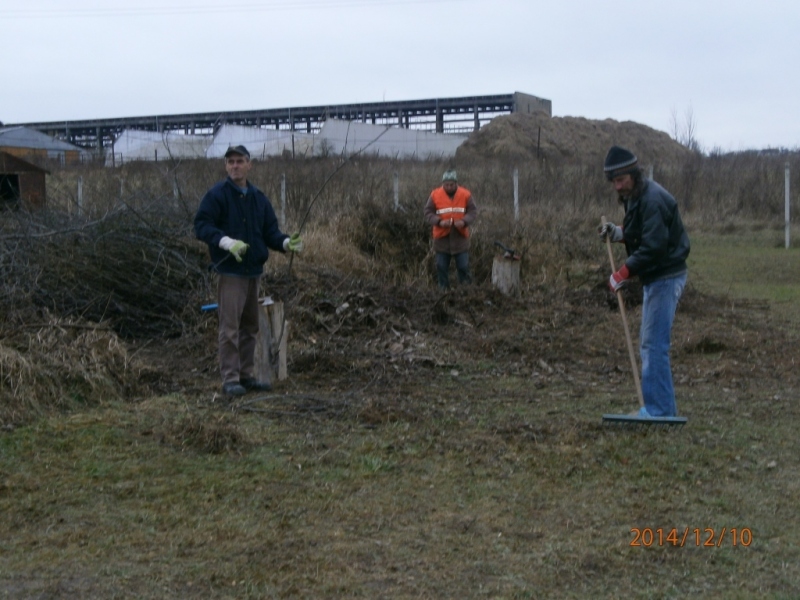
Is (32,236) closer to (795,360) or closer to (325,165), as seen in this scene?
(795,360)

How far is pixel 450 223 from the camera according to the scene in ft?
40.5

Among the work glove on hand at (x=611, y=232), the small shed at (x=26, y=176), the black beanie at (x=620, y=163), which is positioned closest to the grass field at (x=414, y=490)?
the work glove on hand at (x=611, y=232)

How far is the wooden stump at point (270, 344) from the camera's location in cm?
761

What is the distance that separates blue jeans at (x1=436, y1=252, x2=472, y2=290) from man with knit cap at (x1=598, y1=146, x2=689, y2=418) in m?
6.29

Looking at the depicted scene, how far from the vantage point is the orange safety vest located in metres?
12.4

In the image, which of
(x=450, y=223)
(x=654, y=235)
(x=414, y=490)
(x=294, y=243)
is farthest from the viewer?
(x=450, y=223)

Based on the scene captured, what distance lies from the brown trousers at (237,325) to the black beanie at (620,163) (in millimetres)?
2896

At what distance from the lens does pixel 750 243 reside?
870 inches

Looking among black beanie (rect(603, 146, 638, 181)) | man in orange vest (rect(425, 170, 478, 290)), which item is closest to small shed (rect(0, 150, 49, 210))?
man in orange vest (rect(425, 170, 478, 290))

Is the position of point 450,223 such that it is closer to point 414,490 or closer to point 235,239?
point 235,239

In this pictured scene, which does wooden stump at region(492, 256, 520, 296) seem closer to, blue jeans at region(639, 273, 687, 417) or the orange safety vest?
the orange safety vest

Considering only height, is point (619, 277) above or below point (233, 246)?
below
